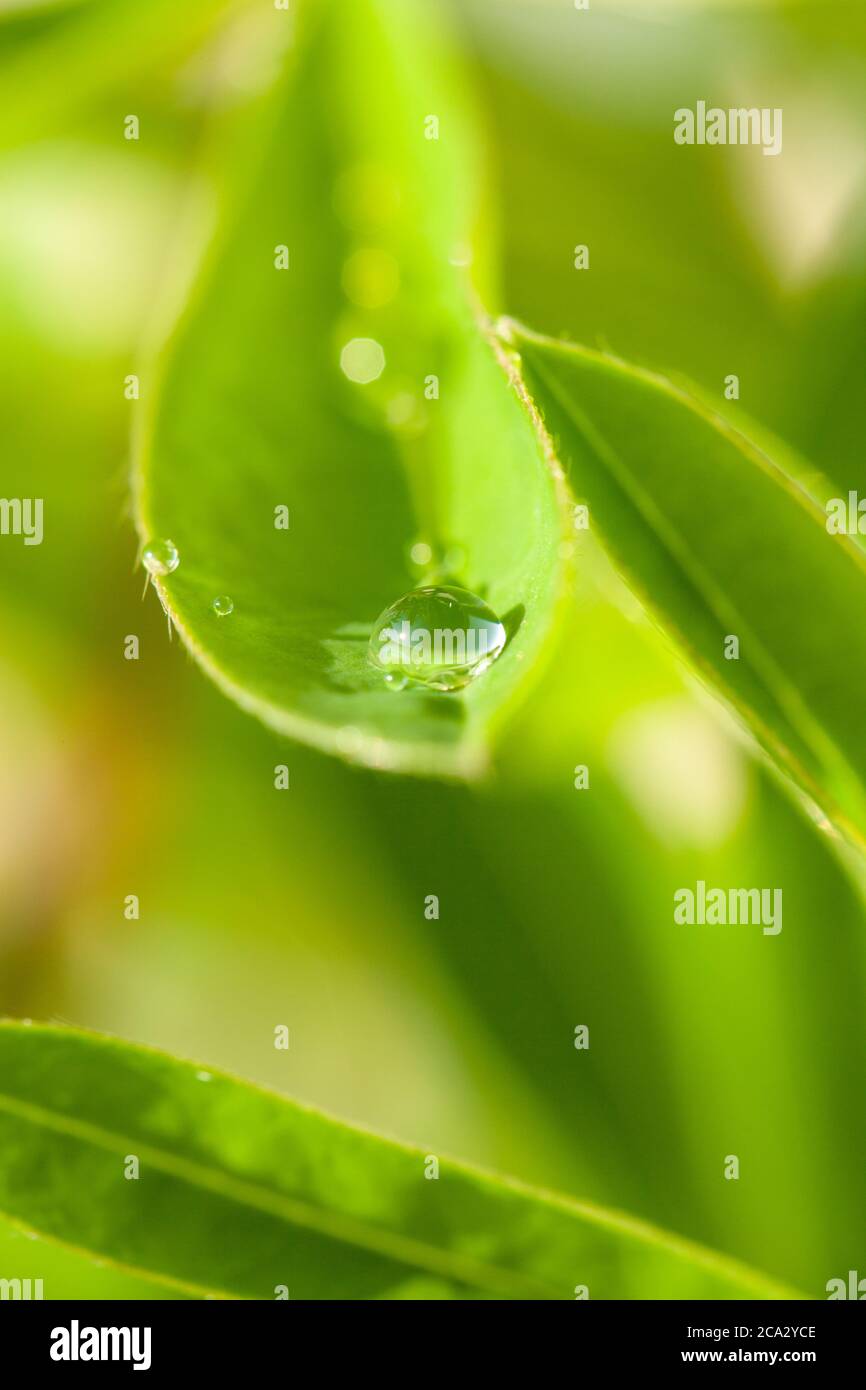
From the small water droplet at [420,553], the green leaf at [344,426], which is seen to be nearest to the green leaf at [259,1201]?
the green leaf at [344,426]

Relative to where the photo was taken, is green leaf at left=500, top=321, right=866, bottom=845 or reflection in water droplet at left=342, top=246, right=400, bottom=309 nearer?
green leaf at left=500, top=321, right=866, bottom=845

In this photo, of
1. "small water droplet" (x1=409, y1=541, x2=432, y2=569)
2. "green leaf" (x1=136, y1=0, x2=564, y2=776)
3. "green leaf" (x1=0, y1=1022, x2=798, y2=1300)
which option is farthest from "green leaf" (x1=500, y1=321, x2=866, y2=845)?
"green leaf" (x1=0, y1=1022, x2=798, y2=1300)

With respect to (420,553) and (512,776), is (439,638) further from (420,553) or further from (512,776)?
(512,776)

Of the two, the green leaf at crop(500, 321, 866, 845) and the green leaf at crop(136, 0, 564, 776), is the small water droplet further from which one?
the green leaf at crop(500, 321, 866, 845)

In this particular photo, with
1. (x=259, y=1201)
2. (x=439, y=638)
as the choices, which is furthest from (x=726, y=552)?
(x=259, y=1201)

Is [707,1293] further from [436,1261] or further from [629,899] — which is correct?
[629,899]

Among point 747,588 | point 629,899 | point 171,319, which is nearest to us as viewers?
point 747,588
